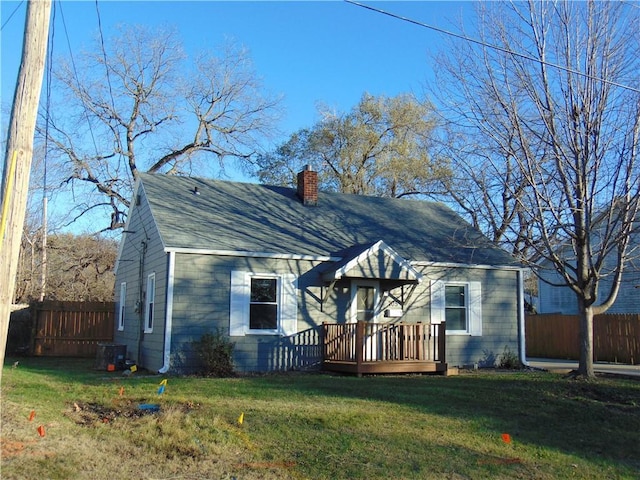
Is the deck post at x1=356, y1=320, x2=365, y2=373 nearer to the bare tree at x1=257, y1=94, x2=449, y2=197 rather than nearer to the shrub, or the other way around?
the shrub

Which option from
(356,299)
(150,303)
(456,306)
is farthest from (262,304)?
(456,306)

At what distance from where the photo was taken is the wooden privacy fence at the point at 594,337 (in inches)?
851

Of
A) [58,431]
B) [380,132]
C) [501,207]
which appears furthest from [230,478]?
[380,132]

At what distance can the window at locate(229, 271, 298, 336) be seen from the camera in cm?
1499

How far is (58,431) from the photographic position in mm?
7098

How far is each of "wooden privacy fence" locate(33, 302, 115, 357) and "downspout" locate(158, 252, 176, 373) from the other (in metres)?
7.69

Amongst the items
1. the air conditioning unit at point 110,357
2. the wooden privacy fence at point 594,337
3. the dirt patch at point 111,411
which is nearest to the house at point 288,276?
the air conditioning unit at point 110,357

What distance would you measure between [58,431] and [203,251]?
7814 millimetres

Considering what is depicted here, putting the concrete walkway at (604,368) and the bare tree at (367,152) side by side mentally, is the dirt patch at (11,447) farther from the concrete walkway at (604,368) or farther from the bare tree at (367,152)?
the bare tree at (367,152)

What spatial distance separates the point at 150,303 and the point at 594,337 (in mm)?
15936

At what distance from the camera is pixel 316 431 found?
25.8ft

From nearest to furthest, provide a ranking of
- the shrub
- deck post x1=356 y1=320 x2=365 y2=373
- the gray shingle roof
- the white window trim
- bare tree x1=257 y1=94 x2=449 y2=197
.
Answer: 1. the shrub
2. deck post x1=356 y1=320 x2=365 y2=373
3. the gray shingle roof
4. the white window trim
5. bare tree x1=257 y1=94 x2=449 y2=197

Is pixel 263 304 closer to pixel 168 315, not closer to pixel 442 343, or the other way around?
pixel 168 315

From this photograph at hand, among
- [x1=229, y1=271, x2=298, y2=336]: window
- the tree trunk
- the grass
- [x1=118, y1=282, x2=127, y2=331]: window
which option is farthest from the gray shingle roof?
the grass
